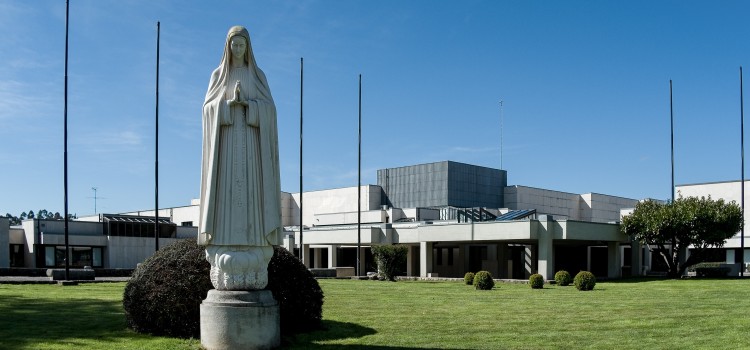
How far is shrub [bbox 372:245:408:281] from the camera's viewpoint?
44.0 meters

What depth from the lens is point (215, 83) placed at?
12.0 m

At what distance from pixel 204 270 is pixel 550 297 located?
1603 centimetres

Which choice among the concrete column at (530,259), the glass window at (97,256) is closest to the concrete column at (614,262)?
the concrete column at (530,259)

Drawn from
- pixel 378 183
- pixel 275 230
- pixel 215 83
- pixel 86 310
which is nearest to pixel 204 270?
pixel 275 230

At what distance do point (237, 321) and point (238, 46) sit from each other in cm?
455

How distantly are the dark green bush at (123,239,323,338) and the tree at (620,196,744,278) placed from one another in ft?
115

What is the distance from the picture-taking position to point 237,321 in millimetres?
11141

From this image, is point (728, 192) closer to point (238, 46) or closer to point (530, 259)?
point (530, 259)

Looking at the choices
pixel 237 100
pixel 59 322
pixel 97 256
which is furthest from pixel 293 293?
pixel 97 256

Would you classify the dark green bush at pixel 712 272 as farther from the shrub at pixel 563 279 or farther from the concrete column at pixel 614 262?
the shrub at pixel 563 279

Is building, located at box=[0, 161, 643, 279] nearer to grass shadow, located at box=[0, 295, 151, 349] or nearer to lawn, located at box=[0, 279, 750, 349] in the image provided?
lawn, located at box=[0, 279, 750, 349]

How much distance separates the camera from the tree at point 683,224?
4384 centimetres

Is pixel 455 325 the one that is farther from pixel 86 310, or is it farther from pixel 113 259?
pixel 113 259

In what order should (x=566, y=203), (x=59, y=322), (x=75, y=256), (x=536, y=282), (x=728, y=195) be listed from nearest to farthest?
(x=59, y=322), (x=536, y=282), (x=75, y=256), (x=728, y=195), (x=566, y=203)
